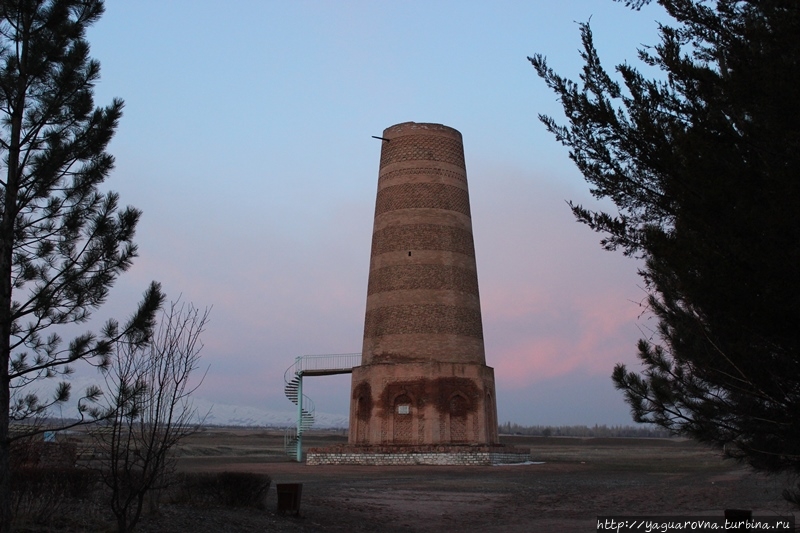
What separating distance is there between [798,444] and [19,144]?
317 inches

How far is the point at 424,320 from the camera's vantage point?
27125 millimetres

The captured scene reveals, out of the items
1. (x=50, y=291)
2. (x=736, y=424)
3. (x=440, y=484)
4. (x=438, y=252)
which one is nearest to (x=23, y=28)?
(x=50, y=291)

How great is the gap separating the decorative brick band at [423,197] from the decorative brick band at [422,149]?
1089mm

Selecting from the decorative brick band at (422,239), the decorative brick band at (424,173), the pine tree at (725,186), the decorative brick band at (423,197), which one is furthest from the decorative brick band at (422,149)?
the pine tree at (725,186)

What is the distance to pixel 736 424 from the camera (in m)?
8.04

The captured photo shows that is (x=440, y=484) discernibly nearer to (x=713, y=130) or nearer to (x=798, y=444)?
(x=798, y=444)

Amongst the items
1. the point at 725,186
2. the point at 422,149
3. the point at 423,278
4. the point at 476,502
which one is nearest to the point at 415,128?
the point at 422,149

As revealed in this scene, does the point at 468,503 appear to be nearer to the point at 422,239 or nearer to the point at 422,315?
the point at 422,315

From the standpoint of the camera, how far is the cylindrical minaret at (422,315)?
87.8 ft

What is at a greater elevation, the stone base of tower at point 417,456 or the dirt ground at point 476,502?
the stone base of tower at point 417,456

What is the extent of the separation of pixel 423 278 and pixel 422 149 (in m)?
5.00

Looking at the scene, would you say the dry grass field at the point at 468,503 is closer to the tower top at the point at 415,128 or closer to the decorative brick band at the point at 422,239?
the decorative brick band at the point at 422,239

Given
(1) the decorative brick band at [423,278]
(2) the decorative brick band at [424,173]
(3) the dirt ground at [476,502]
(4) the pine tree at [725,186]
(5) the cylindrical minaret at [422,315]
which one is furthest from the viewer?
(2) the decorative brick band at [424,173]

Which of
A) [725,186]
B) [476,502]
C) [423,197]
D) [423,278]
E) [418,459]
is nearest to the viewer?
[725,186]
